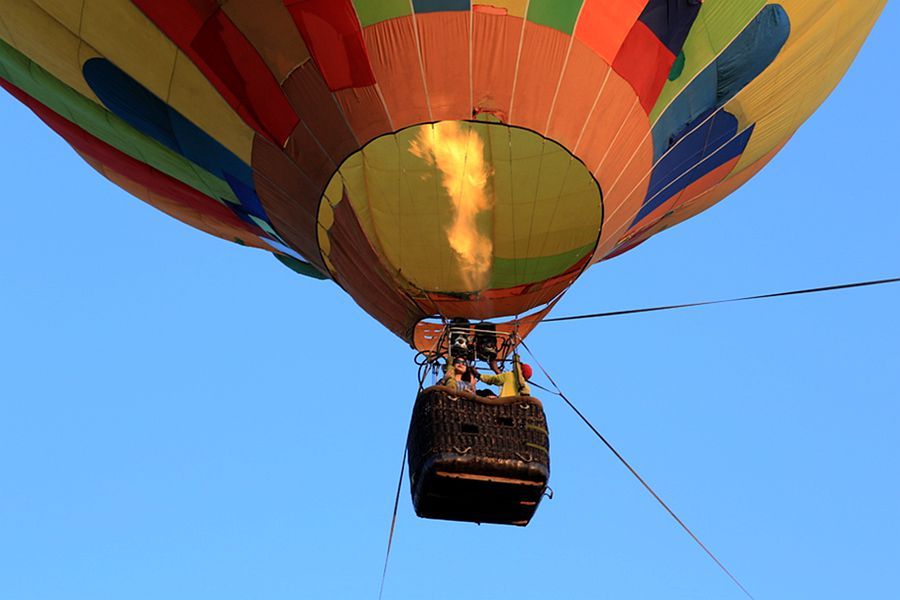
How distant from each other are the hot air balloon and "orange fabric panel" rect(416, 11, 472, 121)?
1 cm

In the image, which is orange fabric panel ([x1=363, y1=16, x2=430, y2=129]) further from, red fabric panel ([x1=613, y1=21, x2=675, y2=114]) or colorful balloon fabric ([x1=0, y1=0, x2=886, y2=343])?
red fabric panel ([x1=613, y1=21, x2=675, y2=114])

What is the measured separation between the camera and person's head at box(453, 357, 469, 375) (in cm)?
1119

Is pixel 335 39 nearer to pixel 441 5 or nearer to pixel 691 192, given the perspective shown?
pixel 441 5

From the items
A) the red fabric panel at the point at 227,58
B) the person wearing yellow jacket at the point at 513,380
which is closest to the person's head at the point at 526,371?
the person wearing yellow jacket at the point at 513,380

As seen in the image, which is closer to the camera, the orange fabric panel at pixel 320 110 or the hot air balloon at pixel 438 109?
the hot air balloon at pixel 438 109

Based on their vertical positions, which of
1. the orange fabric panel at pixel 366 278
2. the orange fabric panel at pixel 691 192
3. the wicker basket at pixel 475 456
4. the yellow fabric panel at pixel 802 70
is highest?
the yellow fabric panel at pixel 802 70


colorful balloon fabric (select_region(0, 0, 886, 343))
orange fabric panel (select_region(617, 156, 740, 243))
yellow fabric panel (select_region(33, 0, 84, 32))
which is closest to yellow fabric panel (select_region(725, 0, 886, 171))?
colorful balloon fabric (select_region(0, 0, 886, 343))

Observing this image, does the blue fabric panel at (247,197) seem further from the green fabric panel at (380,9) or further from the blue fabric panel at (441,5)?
the blue fabric panel at (441,5)

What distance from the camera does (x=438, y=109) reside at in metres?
10.8

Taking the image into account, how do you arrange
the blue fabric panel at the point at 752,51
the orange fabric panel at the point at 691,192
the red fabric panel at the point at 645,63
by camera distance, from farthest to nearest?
1. the orange fabric panel at the point at 691,192
2. the blue fabric panel at the point at 752,51
3. the red fabric panel at the point at 645,63

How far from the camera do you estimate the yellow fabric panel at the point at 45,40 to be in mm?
11445

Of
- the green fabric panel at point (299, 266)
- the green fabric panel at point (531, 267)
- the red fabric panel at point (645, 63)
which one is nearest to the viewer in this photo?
the red fabric panel at point (645, 63)

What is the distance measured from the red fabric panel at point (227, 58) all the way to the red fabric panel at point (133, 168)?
50.0 inches

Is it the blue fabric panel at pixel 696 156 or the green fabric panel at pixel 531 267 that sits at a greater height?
the blue fabric panel at pixel 696 156
